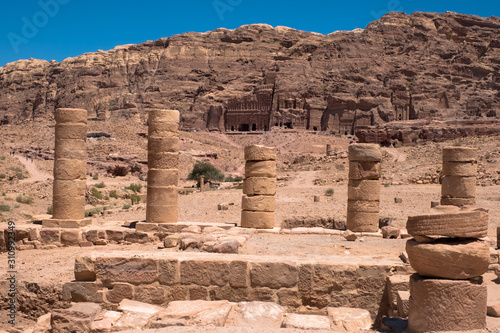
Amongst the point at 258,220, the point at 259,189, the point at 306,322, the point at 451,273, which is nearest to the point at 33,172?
the point at 259,189

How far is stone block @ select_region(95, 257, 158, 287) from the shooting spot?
7.13m

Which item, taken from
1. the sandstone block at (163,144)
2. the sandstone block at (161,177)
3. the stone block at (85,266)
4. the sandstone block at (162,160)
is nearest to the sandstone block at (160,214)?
the sandstone block at (161,177)

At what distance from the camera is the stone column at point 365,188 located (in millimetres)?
12828

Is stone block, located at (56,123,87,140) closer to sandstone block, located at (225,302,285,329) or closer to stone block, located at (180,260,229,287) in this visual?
stone block, located at (180,260,229,287)

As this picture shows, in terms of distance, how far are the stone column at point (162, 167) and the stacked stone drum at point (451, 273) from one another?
8.37 m

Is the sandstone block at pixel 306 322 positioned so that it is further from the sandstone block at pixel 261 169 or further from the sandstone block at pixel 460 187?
the sandstone block at pixel 460 187

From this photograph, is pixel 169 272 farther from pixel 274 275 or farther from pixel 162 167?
pixel 162 167

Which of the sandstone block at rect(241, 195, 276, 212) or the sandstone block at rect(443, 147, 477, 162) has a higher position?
the sandstone block at rect(443, 147, 477, 162)

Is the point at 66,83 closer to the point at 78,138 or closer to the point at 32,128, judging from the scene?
the point at 32,128

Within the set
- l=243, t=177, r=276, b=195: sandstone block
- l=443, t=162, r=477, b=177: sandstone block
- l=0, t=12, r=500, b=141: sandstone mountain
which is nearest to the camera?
l=243, t=177, r=276, b=195: sandstone block

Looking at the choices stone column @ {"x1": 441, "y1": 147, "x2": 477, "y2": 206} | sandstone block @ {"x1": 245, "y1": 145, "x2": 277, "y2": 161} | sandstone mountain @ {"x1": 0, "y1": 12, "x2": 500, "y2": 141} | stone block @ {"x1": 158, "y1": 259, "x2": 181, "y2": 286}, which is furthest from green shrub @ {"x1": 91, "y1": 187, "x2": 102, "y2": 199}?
sandstone mountain @ {"x1": 0, "y1": 12, "x2": 500, "y2": 141}

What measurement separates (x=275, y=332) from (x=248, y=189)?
26.5 ft

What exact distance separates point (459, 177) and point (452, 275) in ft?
35.0

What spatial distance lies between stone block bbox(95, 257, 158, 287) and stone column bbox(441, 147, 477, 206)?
36.5 ft
